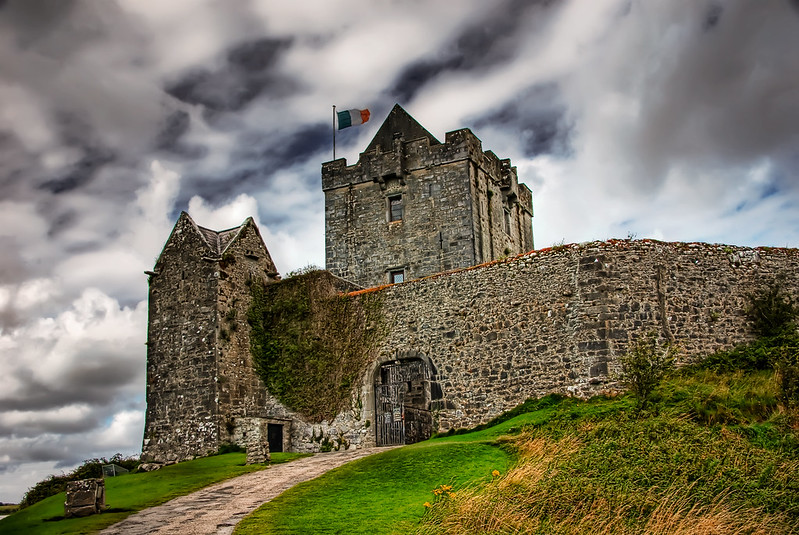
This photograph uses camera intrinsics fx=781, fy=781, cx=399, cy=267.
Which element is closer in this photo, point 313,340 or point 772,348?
point 772,348

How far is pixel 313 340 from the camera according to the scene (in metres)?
26.5

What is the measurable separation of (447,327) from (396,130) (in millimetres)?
13457

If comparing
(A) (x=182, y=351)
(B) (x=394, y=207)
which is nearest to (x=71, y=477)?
(A) (x=182, y=351)

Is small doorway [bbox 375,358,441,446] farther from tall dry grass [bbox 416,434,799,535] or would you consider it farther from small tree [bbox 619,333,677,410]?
tall dry grass [bbox 416,434,799,535]

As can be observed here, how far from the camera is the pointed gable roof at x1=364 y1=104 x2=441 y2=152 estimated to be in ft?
114

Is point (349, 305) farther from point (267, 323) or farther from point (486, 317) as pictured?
point (486, 317)

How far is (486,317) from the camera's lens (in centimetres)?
2375

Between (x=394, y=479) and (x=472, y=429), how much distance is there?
7193 millimetres

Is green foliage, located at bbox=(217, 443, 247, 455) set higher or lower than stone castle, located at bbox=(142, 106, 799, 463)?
lower

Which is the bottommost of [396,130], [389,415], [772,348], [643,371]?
[389,415]

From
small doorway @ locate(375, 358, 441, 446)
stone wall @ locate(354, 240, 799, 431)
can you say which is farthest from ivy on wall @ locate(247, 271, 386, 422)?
stone wall @ locate(354, 240, 799, 431)

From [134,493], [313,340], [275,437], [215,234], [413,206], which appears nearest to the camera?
[134,493]

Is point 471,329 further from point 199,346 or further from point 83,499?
point 83,499

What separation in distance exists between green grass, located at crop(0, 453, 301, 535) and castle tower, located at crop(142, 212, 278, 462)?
1.69 m
